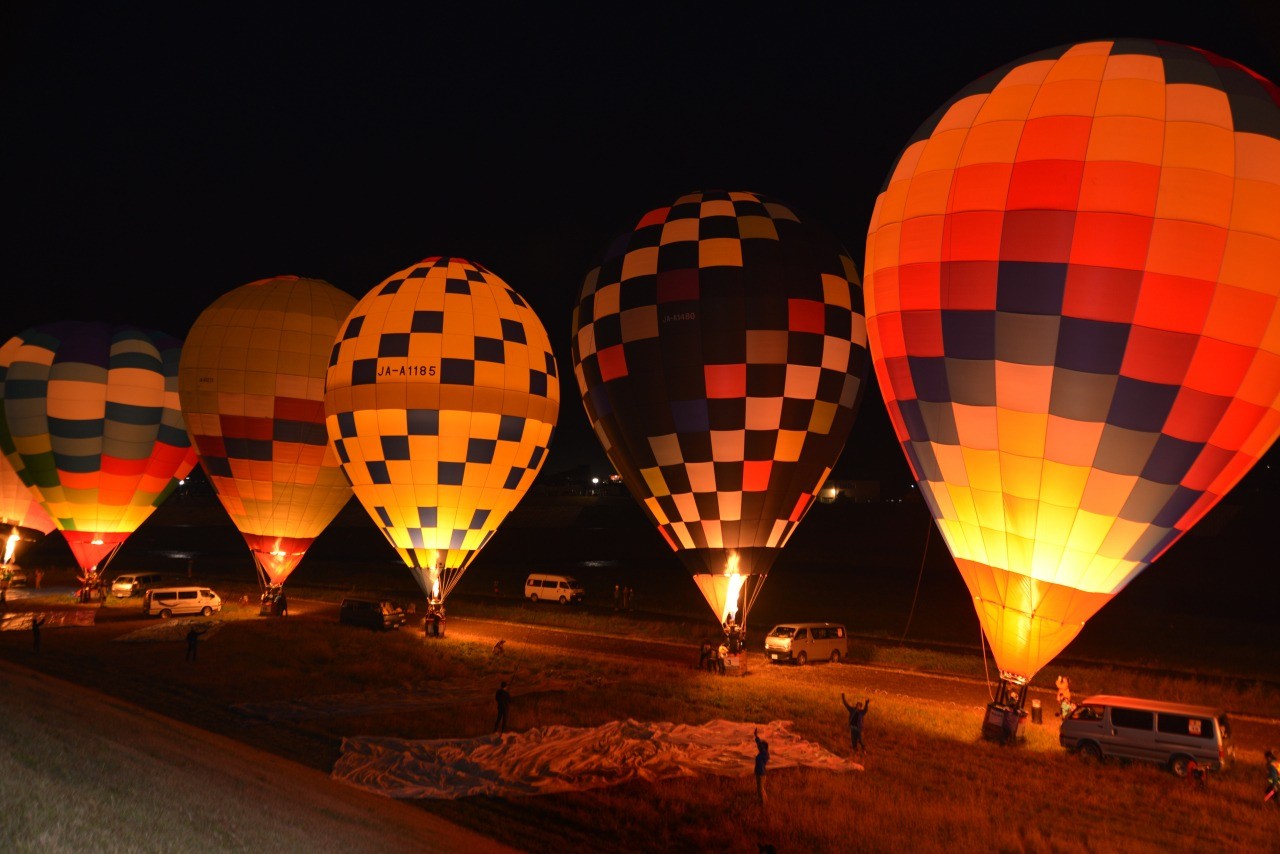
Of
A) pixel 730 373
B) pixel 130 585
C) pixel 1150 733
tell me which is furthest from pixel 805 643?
pixel 130 585

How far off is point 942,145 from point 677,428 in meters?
7.58

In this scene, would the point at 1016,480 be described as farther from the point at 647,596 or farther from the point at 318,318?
the point at 647,596

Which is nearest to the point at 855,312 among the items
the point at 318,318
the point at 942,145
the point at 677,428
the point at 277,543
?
the point at 677,428

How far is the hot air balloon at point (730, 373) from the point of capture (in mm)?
17875

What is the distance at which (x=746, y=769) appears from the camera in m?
10.6

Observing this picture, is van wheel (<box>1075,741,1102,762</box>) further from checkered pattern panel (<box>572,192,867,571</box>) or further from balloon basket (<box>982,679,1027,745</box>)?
checkered pattern panel (<box>572,192,867,571</box>)

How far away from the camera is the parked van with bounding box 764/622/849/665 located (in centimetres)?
1956

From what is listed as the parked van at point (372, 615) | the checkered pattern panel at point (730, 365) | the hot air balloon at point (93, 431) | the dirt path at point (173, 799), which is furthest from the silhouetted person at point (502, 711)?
the hot air balloon at point (93, 431)

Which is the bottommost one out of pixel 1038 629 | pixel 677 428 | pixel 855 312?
pixel 1038 629

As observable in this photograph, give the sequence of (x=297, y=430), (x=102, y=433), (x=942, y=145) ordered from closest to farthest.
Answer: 1. (x=942, y=145)
2. (x=297, y=430)
3. (x=102, y=433)

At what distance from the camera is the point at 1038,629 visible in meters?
12.0

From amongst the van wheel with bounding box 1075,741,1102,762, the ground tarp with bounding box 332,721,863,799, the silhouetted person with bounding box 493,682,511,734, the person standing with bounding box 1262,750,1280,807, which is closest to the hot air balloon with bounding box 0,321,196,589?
the ground tarp with bounding box 332,721,863,799

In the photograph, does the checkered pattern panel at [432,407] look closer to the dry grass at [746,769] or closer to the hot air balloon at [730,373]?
the dry grass at [746,769]

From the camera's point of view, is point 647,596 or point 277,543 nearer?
point 277,543
